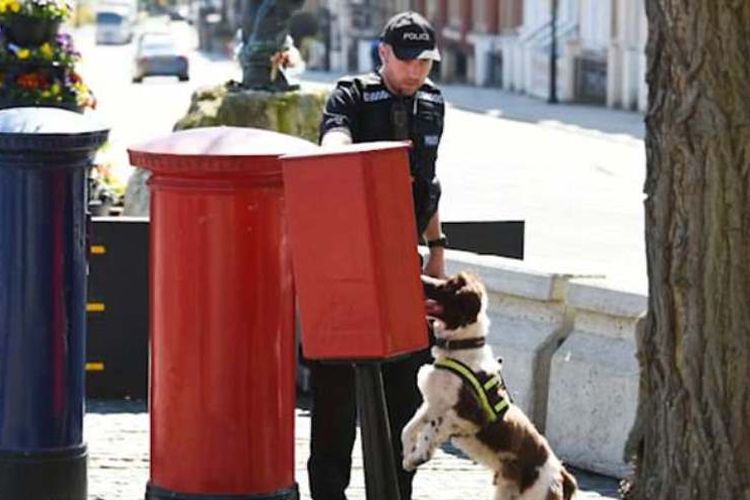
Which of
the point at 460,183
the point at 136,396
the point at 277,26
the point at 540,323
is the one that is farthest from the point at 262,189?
the point at 460,183

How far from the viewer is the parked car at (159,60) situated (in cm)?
6769

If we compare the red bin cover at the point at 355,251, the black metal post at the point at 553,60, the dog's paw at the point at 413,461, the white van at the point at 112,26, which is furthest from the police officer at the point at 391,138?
the white van at the point at 112,26

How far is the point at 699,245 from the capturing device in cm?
650

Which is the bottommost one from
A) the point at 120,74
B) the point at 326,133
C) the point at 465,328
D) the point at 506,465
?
the point at 120,74

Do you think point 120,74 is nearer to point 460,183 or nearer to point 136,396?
point 460,183

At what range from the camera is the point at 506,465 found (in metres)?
7.59

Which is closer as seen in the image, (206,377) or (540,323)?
(206,377)

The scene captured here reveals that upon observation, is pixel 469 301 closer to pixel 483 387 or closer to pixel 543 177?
pixel 483 387

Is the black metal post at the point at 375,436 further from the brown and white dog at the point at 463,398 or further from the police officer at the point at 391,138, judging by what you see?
the police officer at the point at 391,138

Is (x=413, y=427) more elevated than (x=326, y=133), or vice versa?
(x=326, y=133)

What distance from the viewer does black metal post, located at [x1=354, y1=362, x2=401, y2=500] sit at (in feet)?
23.6

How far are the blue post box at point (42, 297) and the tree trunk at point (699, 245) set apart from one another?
7.89 ft

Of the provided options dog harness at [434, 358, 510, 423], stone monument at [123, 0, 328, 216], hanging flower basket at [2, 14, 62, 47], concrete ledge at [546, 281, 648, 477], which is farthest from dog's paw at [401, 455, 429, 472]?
hanging flower basket at [2, 14, 62, 47]

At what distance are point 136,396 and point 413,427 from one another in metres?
4.17
